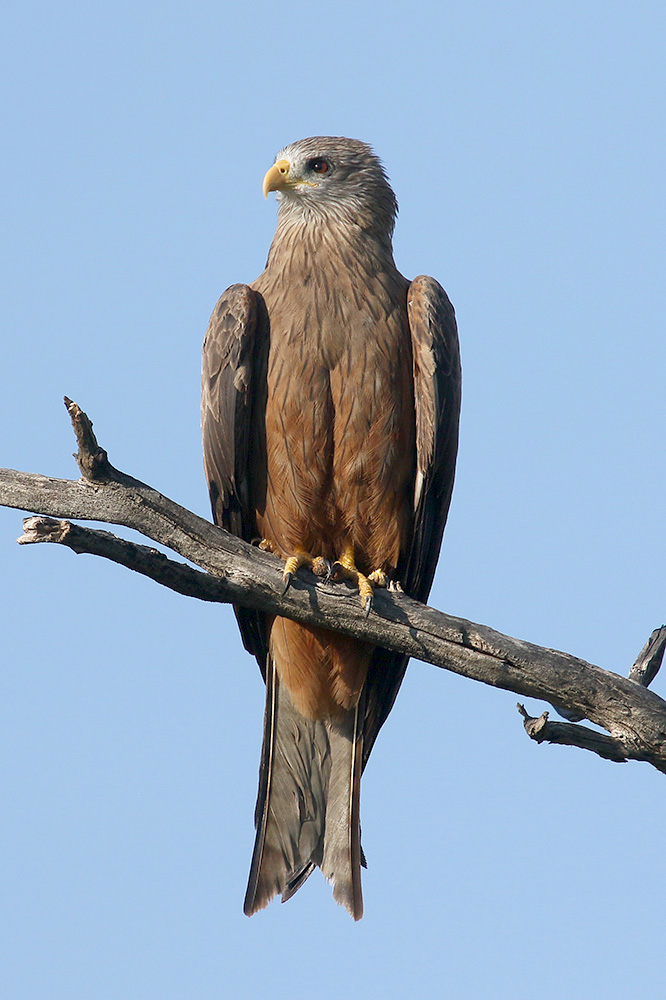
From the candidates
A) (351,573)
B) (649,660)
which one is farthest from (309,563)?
(649,660)

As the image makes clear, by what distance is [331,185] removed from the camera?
19.8 ft

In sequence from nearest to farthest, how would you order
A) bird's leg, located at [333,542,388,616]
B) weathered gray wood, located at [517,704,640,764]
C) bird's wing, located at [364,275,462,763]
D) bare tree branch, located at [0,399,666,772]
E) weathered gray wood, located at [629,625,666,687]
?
bare tree branch, located at [0,399,666,772]
weathered gray wood, located at [517,704,640,764]
weathered gray wood, located at [629,625,666,687]
bird's leg, located at [333,542,388,616]
bird's wing, located at [364,275,462,763]

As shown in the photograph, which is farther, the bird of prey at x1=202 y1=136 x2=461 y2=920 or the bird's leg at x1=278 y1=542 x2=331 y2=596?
the bird of prey at x1=202 y1=136 x2=461 y2=920

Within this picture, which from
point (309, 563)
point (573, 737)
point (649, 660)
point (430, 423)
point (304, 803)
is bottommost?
point (304, 803)

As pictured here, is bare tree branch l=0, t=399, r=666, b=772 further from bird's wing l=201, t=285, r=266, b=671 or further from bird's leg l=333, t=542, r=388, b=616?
bird's wing l=201, t=285, r=266, b=671

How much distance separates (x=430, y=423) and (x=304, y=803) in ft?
6.73

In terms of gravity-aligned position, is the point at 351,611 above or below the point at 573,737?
above

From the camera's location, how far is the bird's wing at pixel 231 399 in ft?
17.8

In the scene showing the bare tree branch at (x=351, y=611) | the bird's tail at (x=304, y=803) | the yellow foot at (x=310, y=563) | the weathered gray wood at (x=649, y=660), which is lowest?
the bird's tail at (x=304, y=803)

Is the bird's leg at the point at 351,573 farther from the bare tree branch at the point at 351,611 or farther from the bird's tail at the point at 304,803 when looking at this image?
the bird's tail at the point at 304,803

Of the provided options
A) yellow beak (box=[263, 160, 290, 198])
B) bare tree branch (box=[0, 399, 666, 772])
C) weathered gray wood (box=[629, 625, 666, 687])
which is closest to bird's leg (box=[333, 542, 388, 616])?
bare tree branch (box=[0, 399, 666, 772])

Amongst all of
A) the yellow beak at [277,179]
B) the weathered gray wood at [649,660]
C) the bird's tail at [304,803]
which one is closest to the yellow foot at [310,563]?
the bird's tail at [304,803]

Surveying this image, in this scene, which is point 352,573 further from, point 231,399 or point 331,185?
point 331,185

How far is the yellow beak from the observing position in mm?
6055
